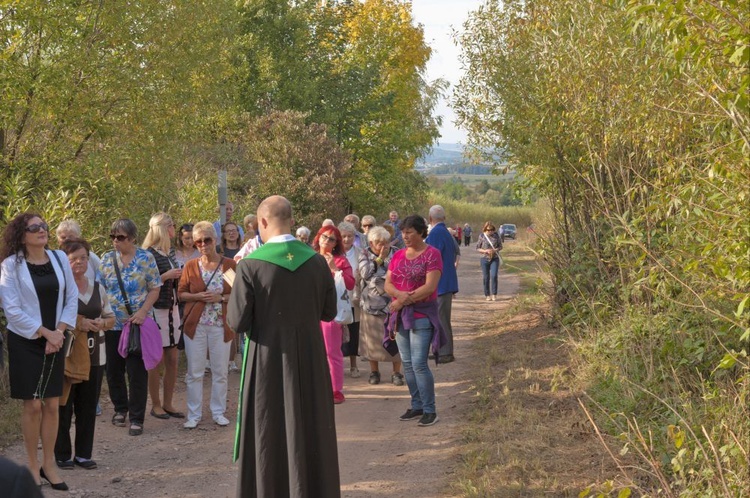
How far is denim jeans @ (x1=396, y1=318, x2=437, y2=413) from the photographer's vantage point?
9.34 meters

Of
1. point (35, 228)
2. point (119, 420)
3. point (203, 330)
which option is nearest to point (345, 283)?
point (203, 330)

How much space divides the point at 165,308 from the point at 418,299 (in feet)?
8.62

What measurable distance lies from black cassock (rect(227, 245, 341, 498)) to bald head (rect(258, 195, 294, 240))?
0.38 ft

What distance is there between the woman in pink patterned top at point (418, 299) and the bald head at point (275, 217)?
3.03 metres

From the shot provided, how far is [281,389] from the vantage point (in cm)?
626

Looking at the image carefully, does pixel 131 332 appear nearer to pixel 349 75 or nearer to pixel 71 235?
pixel 71 235

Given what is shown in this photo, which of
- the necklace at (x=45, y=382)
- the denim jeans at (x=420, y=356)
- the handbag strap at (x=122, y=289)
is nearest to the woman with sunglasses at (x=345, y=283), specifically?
the denim jeans at (x=420, y=356)

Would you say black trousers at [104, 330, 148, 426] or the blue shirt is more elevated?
the blue shirt

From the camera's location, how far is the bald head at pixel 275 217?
20.6 ft

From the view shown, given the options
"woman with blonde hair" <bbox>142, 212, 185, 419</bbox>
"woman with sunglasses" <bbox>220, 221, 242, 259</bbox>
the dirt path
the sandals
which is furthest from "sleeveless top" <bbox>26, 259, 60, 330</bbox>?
"woman with sunglasses" <bbox>220, 221, 242, 259</bbox>

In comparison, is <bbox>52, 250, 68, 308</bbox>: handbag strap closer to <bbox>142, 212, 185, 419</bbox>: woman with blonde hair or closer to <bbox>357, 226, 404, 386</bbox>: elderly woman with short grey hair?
<bbox>142, 212, 185, 419</bbox>: woman with blonde hair

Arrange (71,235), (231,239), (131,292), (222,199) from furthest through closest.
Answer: (222,199) < (231,239) < (131,292) < (71,235)

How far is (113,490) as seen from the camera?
296 inches

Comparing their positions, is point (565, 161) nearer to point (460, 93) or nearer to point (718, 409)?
point (460, 93)
